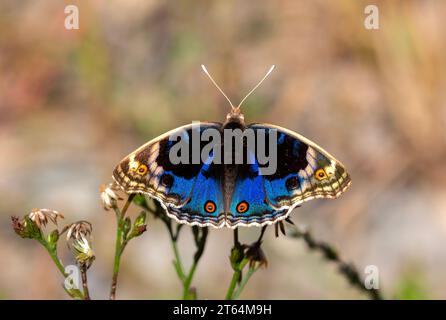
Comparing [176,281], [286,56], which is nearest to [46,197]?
[176,281]

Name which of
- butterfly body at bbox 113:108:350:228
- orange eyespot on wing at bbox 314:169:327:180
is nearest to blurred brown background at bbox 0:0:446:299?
butterfly body at bbox 113:108:350:228

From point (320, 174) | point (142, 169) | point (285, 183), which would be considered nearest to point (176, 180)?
point (142, 169)

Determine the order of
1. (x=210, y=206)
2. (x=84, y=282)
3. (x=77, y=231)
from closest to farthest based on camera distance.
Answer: (x=84, y=282), (x=77, y=231), (x=210, y=206)

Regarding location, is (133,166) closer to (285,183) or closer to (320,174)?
(285,183)

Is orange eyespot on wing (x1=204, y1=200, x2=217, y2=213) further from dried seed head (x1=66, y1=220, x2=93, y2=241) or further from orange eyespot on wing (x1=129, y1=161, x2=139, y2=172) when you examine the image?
dried seed head (x1=66, y1=220, x2=93, y2=241)

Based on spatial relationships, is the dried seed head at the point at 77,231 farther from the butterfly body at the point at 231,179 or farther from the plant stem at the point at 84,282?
the butterfly body at the point at 231,179

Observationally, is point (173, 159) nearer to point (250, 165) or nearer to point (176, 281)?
point (250, 165)

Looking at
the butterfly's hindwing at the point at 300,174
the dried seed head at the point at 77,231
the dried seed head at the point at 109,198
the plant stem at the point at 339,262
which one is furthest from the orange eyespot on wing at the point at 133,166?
the plant stem at the point at 339,262
